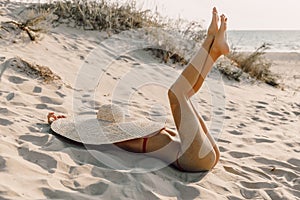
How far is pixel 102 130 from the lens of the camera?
3293 mm

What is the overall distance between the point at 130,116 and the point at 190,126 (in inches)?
57.2

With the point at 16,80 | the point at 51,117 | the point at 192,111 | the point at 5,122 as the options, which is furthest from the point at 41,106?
the point at 192,111

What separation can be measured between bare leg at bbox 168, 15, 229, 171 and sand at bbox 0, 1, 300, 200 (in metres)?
0.14

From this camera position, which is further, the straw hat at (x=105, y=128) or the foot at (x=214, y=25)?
the straw hat at (x=105, y=128)

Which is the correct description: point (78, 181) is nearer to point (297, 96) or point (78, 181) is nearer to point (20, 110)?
point (20, 110)

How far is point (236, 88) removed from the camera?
7789 mm

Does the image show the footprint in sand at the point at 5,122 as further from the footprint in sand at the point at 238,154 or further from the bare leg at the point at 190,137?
the footprint in sand at the point at 238,154

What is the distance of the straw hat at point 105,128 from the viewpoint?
3.16 m

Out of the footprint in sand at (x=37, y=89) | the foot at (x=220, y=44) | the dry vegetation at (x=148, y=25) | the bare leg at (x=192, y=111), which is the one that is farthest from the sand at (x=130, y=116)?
the foot at (x=220, y=44)

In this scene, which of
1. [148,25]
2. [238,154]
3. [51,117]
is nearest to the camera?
[51,117]

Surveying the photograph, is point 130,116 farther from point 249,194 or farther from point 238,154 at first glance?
point 249,194

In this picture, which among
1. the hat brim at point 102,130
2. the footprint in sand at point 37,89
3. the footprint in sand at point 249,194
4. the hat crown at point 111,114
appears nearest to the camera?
the footprint in sand at point 249,194

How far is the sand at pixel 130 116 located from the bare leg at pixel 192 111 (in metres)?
0.14

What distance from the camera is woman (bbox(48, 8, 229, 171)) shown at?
2.96 meters
